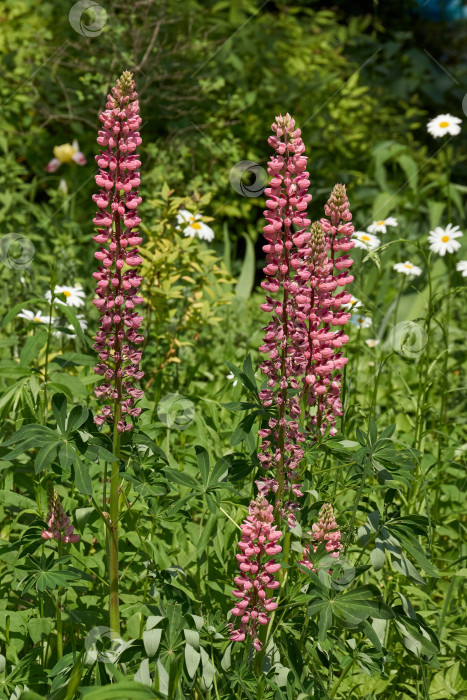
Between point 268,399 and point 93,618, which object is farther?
point 93,618

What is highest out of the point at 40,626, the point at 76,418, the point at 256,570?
the point at 76,418

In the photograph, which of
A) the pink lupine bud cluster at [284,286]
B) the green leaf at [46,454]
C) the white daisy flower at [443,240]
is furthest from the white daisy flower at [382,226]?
the green leaf at [46,454]

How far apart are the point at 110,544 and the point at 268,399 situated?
0.53 metres

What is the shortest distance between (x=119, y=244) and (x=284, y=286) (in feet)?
1.29

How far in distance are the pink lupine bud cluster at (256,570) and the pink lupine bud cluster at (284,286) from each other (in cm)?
20

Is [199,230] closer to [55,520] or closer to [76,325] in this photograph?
[76,325]

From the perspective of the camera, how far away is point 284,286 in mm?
1830

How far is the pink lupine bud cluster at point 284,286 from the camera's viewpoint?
180 cm

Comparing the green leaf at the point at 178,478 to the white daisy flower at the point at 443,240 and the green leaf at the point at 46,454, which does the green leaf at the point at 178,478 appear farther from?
the white daisy flower at the point at 443,240

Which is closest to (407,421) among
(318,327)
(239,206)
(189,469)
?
(189,469)

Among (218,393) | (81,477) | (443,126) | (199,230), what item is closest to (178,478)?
(81,477)

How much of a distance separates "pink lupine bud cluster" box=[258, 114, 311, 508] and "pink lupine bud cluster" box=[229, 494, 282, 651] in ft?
0.64

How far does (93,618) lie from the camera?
2.08m

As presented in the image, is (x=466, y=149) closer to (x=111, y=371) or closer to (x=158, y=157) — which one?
(x=158, y=157)
